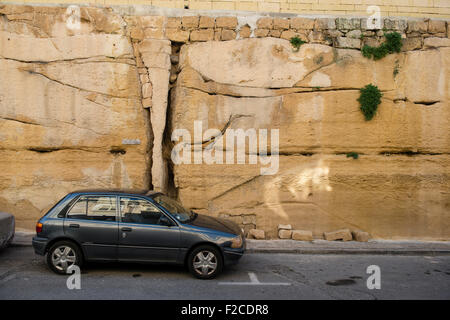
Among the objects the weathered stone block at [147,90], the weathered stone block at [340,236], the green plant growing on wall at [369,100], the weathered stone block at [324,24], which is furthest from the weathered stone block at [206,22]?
the weathered stone block at [340,236]

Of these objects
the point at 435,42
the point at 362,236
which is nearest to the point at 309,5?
the point at 435,42

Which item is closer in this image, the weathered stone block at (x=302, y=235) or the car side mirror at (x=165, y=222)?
the car side mirror at (x=165, y=222)

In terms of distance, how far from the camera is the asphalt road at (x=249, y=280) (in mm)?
5434

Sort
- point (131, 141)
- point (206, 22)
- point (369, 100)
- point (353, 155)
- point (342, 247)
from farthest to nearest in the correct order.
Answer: point (206, 22) < point (131, 141) < point (353, 155) < point (369, 100) < point (342, 247)

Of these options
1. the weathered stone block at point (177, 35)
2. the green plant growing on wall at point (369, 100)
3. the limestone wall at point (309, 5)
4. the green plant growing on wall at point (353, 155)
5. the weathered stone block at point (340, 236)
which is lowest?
the weathered stone block at point (340, 236)

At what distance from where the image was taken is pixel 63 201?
6414mm

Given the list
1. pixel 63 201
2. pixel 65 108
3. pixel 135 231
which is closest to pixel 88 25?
pixel 65 108

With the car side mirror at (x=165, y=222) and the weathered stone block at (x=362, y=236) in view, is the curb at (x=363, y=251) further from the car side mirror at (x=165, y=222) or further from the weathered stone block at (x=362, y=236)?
the car side mirror at (x=165, y=222)

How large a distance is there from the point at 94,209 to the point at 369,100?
7118 mm

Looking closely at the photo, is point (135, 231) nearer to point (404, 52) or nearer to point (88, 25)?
point (88, 25)

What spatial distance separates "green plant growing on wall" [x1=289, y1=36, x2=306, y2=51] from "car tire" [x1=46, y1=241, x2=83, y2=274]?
716cm

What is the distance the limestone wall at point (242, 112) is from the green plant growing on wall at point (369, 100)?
0.69 ft

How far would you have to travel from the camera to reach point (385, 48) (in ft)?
30.9

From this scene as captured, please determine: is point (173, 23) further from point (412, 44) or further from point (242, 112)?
point (412, 44)
